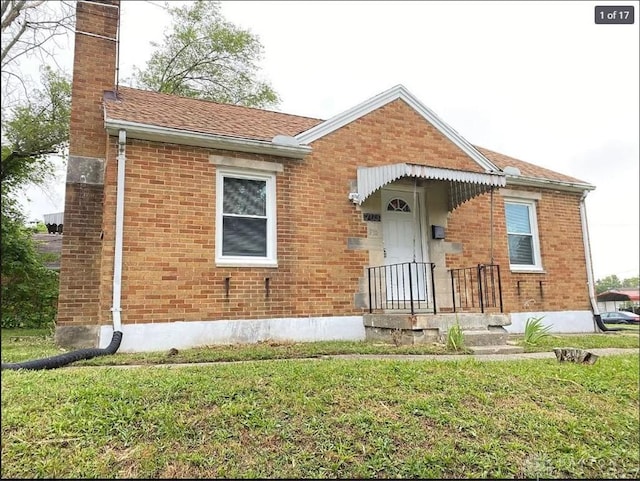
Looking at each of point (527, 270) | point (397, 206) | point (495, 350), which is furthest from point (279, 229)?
point (527, 270)

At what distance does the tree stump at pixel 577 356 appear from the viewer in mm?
5878

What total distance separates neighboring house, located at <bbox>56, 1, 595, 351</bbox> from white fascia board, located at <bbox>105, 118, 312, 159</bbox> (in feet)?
0.08

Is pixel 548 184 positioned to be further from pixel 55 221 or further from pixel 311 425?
pixel 55 221

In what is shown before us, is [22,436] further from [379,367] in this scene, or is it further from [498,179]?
[498,179]

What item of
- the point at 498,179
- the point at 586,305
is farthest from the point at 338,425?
the point at 586,305

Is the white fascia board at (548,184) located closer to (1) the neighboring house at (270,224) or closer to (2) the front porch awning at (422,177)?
(1) the neighboring house at (270,224)

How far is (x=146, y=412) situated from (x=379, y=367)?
2509mm

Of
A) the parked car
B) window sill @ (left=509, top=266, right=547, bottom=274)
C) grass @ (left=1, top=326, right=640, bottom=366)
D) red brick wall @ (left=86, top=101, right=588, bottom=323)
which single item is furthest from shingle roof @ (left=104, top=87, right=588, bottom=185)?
the parked car

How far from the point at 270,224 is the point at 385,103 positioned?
374 cm

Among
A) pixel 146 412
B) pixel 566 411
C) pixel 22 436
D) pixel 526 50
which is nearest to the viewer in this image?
pixel 526 50

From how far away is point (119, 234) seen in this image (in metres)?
6.98

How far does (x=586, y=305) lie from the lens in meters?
11.4

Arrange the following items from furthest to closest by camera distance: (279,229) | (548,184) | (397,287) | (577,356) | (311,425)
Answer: (548,184), (397,287), (279,229), (577,356), (311,425)

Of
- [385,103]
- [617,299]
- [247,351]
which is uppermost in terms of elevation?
[385,103]
